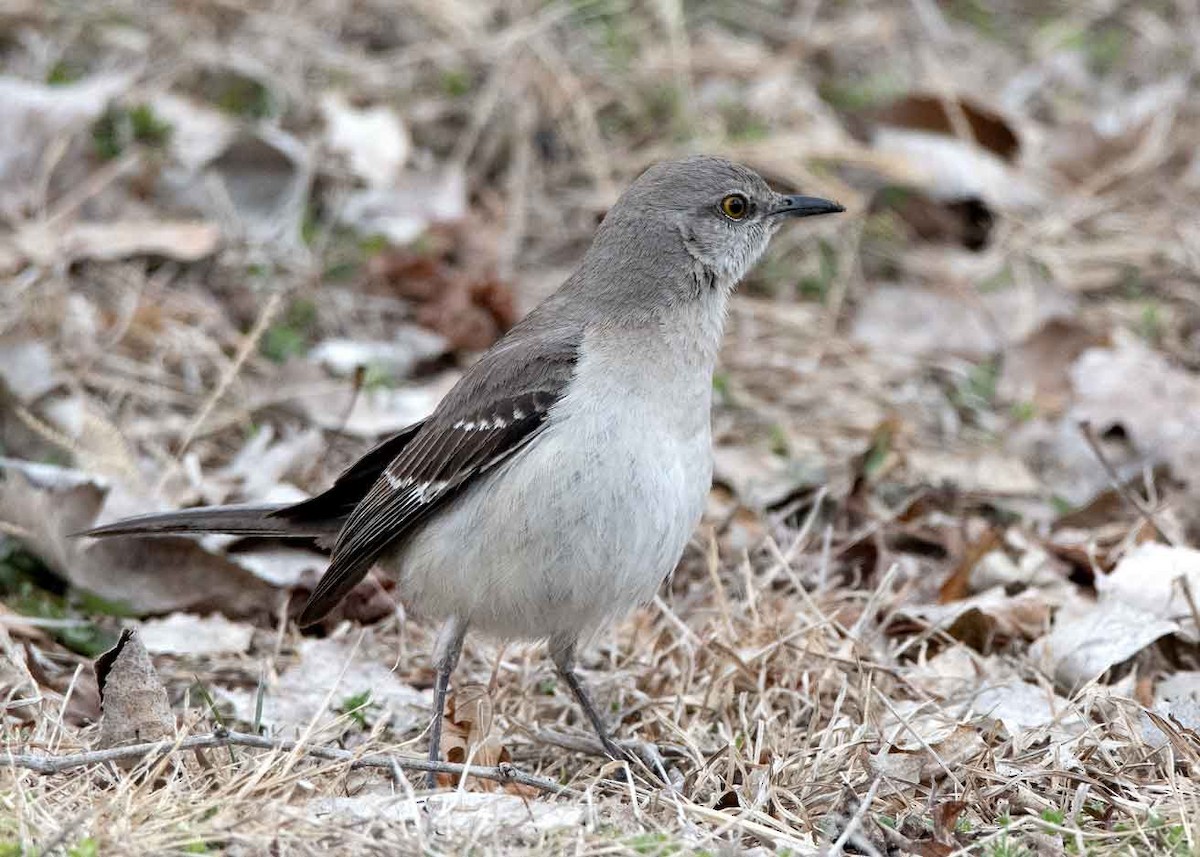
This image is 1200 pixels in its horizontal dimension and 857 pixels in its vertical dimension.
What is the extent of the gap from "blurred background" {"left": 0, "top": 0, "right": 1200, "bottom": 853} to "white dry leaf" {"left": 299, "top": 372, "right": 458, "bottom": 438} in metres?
0.02

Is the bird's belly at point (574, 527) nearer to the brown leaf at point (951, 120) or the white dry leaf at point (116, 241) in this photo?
the white dry leaf at point (116, 241)

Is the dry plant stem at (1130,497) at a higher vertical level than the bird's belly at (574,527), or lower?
lower

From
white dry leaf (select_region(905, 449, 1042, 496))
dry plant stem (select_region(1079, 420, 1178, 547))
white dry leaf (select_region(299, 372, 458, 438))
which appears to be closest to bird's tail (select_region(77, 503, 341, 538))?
white dry leaf (select_region(299, 372, 458, 438))

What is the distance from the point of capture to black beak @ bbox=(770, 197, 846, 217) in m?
5.23

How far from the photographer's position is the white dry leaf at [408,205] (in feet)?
26.2

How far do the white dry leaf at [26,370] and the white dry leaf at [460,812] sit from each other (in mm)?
3023

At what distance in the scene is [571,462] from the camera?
425cm

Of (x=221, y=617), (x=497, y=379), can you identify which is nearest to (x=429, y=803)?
(x=497, y=379)

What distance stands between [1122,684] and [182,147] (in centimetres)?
559

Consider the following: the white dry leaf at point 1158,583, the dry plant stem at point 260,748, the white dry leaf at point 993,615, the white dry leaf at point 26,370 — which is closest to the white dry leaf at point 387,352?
the white dry leaf at point 26,370

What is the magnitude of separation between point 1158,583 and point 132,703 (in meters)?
3.36

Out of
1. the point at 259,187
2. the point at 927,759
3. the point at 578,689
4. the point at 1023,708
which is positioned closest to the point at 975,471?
the point at 1023,708

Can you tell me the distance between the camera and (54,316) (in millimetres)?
6691

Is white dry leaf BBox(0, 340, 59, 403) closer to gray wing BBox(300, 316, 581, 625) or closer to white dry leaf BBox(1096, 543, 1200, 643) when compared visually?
gray wing BBox(300, 316, 581, 625)
